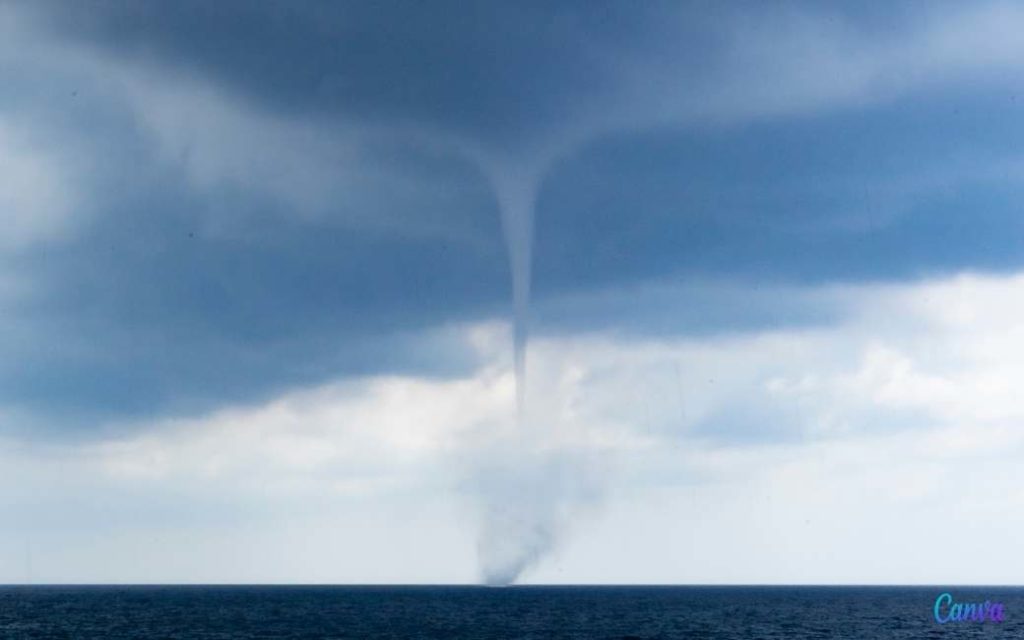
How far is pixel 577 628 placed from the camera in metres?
150

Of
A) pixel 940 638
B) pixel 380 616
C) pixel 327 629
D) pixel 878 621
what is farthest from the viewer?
pixel 380 616

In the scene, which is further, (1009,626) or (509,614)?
(509,614)

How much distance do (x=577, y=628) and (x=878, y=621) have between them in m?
63.0

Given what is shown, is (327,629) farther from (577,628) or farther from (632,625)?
(632,625)

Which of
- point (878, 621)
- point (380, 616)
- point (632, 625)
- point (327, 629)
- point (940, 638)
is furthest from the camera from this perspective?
point (380, 616)

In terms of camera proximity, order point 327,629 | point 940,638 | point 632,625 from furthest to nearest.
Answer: point 632,625, point 327,629, point 940,638

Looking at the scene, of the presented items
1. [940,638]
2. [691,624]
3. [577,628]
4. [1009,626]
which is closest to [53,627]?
[577,628]

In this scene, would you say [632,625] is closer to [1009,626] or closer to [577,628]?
[577,628]

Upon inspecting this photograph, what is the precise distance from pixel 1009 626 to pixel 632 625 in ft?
206

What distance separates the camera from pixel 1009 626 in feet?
534

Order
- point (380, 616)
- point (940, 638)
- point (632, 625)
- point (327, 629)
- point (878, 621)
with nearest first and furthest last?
point (940, 638)
point (327, 629)
point (632, 625)
point (878, 621)
point (380, 616)

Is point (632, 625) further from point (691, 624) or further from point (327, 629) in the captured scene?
point (327, 629)

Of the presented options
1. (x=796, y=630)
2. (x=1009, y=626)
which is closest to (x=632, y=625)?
(x=796, y=630)

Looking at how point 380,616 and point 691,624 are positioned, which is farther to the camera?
point 380,616
